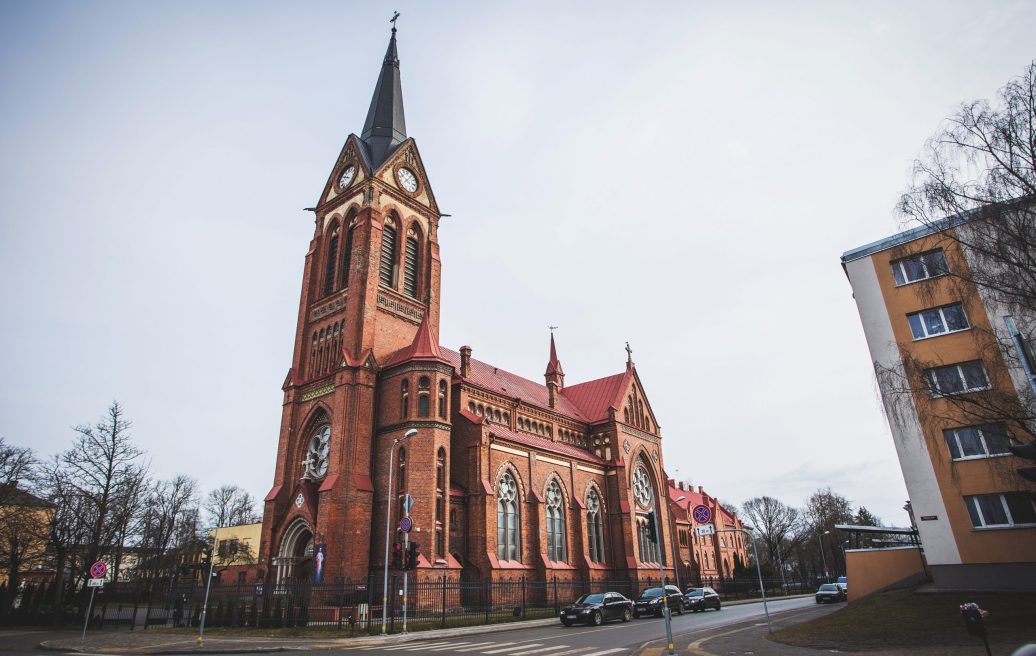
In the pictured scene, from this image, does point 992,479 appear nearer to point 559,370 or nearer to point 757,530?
point 559,370

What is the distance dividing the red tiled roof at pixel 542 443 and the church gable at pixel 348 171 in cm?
1924

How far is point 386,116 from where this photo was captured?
151 ft

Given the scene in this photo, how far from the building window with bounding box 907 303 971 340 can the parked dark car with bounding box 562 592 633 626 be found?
17.1 metres

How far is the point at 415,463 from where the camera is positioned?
1228 inches

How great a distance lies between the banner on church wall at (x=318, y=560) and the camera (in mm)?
28469

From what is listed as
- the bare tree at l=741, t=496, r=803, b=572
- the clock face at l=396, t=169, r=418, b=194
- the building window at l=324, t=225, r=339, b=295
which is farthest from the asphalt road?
the bare tree at l=741, t=496, r=803, b=572

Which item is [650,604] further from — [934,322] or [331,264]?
[331,264]

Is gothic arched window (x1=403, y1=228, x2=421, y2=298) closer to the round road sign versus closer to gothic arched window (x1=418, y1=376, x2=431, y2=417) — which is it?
gothic arched window (x1=418, y1=376, x2=431, y2=417)

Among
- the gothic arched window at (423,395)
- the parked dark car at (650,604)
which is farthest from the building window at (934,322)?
the gothic arched window at (423,395)

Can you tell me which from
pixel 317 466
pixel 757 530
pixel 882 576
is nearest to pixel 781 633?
pixel 882 576

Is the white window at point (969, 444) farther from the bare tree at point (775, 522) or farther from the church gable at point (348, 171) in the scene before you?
the bare tree at point (775, 522)

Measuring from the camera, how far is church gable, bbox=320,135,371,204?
135ft

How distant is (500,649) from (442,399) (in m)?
18.1

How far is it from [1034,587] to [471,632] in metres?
18.8
